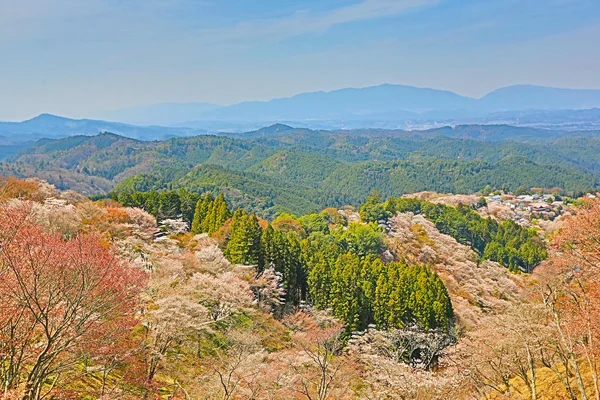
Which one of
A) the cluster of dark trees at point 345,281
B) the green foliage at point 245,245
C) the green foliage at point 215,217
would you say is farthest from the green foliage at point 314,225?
the green foliage at point 245,245

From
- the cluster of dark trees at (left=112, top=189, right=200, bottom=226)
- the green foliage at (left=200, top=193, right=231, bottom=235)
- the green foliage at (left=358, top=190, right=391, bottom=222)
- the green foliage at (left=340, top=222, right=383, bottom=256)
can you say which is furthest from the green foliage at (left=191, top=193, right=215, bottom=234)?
the green foliage at (left=358, top=190, right=391, bottom=222)

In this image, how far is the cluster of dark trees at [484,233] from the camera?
62.4 meters

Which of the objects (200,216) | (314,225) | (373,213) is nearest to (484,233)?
(373,213)

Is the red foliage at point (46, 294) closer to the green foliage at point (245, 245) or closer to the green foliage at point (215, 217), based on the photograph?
the green foliage at point (245, 245)

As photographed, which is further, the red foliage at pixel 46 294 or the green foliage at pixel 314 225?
the green foliage at pixel 314 225

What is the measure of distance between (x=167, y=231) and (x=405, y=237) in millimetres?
28914

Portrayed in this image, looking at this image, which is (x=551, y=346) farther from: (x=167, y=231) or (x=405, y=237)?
(x=405, y=237)

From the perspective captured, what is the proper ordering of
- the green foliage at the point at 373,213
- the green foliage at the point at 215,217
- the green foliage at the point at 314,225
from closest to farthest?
the green foliage at the point at 215,217
the green foliage at the point at 314,225
the green foliage at the point at 373,213

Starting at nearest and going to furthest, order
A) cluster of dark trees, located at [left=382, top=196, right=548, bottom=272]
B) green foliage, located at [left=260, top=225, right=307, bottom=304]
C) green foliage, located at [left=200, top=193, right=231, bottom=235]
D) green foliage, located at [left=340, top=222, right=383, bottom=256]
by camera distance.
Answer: green foliage, located at [left=260, top=225, right=307, bottom=304] < green foliage, located at [left=200, top=193, right=231, bottom=235] < green foliage, located at [left=340, top=222, right=383, bottom=256] < cluster of dark trees, located at [left=382, top=196, right=548, bottom=272]

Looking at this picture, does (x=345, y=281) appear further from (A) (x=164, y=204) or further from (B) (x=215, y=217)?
(A) (x=164, y=204)

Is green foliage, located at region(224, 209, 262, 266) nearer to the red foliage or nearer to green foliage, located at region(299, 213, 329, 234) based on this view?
green foliage, located at region(299, 213, 329, 234)

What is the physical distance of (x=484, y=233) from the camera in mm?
69875

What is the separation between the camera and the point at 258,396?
16047 mm

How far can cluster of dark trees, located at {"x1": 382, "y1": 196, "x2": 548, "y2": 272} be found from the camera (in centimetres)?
6241
